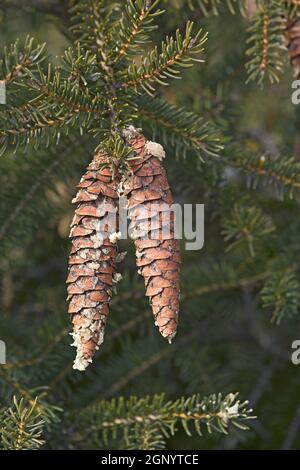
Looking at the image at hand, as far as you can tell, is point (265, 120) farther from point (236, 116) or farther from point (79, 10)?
point (79, 10)

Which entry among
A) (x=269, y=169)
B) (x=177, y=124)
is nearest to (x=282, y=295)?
Result: (x=269, y=169)

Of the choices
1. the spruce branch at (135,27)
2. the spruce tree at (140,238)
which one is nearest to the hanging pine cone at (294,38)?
the spruce tree at (140,238)

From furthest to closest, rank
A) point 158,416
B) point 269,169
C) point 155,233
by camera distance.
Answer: point 269,169 < point 158,416 < point 155,233

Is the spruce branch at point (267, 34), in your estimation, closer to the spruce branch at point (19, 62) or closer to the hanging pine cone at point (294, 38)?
the hanging pine cone at point (294, 38)

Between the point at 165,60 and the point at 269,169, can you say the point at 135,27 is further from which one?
the point at 269,169

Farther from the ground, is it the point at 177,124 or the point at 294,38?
the point at 294,38

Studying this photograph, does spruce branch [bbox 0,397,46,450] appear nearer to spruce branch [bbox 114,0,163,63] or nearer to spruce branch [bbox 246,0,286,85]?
spruce branch [bbox 114,0,163,63]

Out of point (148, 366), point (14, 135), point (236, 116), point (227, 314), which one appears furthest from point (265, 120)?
point (14, 135)
